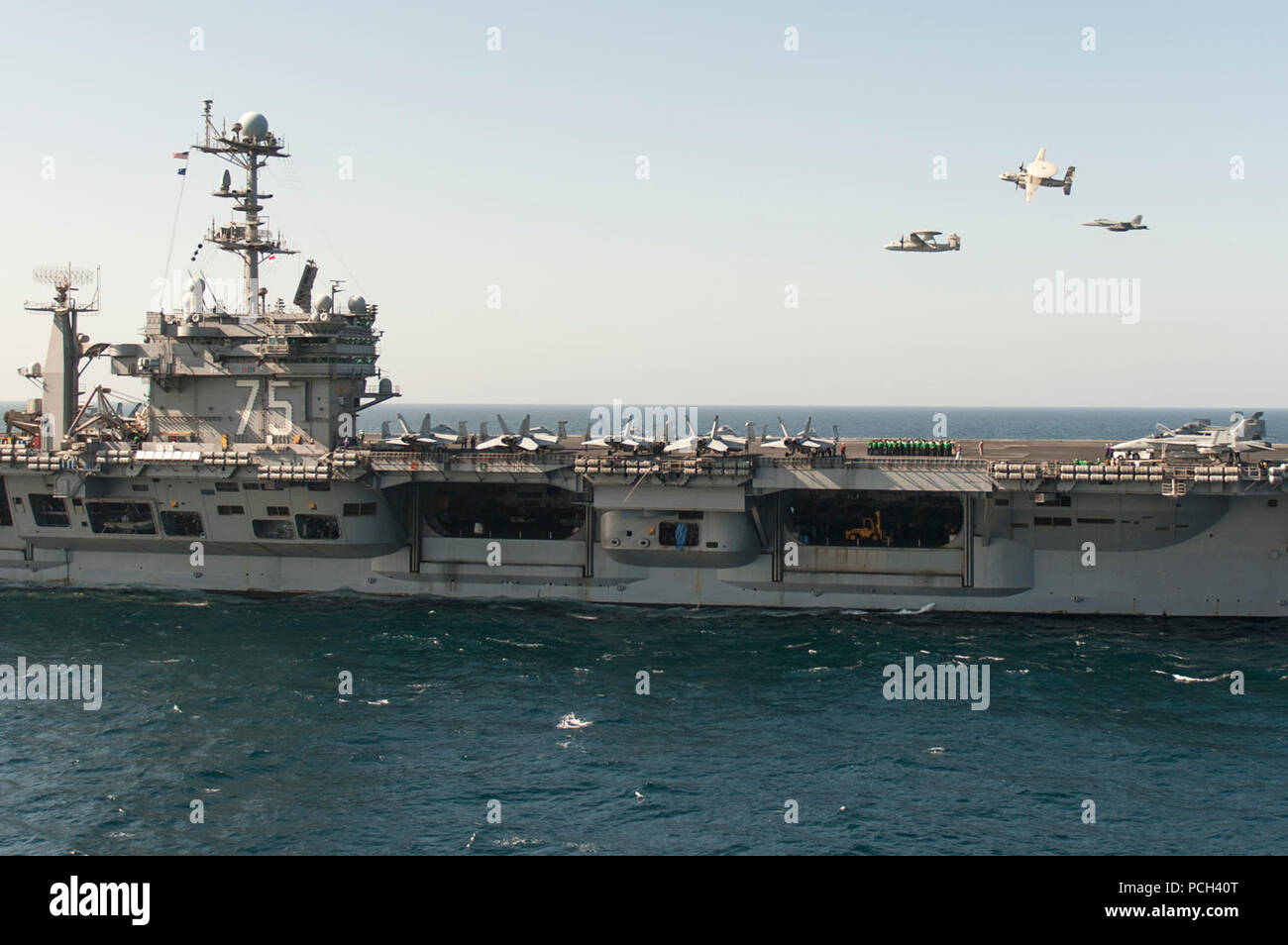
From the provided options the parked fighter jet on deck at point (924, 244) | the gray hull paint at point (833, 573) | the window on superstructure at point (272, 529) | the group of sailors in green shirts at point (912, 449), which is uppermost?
the parked fighter jet on deck at point (924, 244)

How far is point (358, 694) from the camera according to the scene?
25203 millimetres

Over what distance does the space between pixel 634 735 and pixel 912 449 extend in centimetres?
1415

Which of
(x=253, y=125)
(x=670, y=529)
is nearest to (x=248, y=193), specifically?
(x=253, y=125)

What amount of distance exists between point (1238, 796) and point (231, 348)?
92.5 feet

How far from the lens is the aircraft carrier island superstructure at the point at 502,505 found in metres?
30.2

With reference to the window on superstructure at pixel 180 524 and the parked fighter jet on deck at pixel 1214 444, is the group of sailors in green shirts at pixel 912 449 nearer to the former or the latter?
the parked fighter jet on deck at pixel 1214 444

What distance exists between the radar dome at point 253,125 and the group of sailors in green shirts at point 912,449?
2027 centimetres

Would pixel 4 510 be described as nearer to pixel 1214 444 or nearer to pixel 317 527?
pixel 317 527

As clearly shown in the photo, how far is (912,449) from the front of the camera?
33.0m

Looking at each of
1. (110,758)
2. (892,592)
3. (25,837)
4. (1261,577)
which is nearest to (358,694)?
(110,758)

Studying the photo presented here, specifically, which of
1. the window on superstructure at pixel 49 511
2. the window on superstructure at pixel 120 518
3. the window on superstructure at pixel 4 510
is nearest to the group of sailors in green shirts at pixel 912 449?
the window on superstructure at pixel 120 518

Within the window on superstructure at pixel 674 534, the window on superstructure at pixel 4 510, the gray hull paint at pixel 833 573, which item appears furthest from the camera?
the window on superstructure at pixel 4 510

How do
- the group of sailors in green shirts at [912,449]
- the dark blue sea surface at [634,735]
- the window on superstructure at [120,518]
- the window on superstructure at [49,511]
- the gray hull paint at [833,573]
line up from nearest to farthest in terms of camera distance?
the dark blue sea surface at [634,735]
the gray hull paint at [833,573]
the group of sailors in green shirts at [912,449]
the window on superstructure at [120,518]
the window on superstructure at [49,511]
